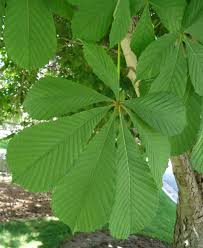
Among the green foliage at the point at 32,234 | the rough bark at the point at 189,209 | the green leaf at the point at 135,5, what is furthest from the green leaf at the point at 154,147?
the green foliage at the point at 32,234

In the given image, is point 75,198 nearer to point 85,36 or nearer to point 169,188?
point 85,36

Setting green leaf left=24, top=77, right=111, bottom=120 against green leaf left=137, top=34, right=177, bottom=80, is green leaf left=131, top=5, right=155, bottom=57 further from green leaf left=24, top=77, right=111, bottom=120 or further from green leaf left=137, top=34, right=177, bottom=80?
green leaf left=24, top=77, right=111, bottom=120

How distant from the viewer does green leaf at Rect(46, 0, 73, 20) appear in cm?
86

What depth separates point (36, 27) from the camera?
80 cm

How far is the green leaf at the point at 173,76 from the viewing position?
0.75 m

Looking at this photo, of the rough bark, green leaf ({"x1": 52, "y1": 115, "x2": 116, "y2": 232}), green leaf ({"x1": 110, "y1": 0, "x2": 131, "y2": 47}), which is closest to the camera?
green leaf ({"x1": 52, "y1": 115, "x2": 116, "y2": 232})

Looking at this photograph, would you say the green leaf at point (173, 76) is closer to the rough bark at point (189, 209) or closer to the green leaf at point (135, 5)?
the green leaf at point (135, 5)

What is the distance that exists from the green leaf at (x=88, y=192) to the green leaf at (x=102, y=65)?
0.13 metres

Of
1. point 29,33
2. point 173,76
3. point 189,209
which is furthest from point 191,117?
point 189,209

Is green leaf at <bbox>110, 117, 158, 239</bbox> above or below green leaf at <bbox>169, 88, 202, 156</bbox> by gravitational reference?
below

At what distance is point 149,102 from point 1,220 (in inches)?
220

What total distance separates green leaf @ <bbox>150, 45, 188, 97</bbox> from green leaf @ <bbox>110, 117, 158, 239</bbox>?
0.11m

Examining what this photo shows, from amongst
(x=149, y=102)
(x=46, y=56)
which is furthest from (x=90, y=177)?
(x=46, y=56)

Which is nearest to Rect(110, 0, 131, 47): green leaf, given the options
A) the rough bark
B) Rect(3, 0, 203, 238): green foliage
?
Rect(3, 0, 203, 238): green foliage
